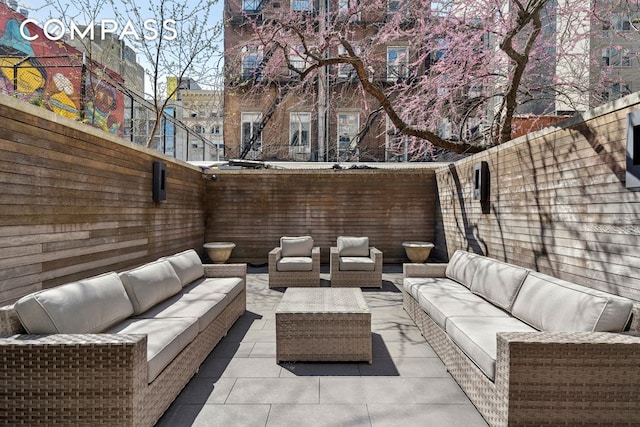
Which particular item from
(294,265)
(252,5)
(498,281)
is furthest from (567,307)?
(252,5)

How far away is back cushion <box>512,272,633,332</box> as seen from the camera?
7.23 feet

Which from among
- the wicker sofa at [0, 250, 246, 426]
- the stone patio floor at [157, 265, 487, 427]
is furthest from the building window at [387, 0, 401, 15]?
the wicker sofa at [0, 250, 246, 426]

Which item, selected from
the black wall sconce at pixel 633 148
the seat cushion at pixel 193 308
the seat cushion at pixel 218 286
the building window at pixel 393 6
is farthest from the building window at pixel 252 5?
the black wall sconce at pixel 633 148

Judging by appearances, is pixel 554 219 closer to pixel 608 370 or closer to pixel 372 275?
pixel 608 370

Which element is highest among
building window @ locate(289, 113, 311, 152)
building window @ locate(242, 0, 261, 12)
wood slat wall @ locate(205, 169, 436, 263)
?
building window @ locate(242, 0, 261, 12)

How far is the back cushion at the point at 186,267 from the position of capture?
3.99m

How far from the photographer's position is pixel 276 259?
615 centimetres

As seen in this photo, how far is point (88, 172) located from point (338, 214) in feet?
18.9

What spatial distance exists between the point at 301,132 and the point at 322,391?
11.1 metres

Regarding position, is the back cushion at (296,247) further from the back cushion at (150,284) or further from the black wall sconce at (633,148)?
the black wall sconce at (633,148)

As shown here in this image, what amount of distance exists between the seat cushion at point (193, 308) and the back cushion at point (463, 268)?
9.29 ft

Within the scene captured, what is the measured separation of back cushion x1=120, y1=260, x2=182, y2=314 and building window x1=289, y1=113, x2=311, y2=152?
9.57 meters

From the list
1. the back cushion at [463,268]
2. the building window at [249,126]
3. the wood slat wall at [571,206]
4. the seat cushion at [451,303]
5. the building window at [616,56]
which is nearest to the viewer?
the wood slat wall at [571,206]

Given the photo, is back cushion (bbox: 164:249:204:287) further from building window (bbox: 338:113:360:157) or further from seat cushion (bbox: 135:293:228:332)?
building window (bbox: 338:113:360:157)
